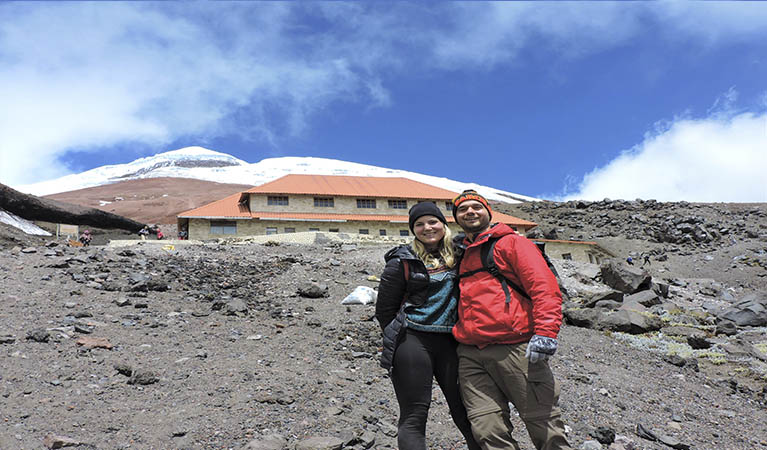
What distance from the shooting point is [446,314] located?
3334mm

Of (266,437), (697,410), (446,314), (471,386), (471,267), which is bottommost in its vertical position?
(697,410)

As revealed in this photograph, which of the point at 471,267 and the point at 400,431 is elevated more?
the point at 471,267

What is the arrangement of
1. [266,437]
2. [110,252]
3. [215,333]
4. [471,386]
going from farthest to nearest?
[110,252] → [215,333] → [266,437] → [471,386]

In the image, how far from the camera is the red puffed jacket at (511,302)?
303 centimetres

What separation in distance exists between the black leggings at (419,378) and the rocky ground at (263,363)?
1486mm

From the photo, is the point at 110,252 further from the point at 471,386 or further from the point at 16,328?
the point at 471,386

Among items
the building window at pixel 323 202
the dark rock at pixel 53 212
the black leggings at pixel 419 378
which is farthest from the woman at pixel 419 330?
the dark rock at pixel 53 212

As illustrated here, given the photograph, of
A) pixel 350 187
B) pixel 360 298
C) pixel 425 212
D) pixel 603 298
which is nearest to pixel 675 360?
pixel 603 298

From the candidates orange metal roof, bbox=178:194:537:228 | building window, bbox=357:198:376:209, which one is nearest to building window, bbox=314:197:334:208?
orange metal roof, bbox=178:194:537:228

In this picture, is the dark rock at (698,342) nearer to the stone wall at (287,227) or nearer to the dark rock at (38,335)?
the dark rock at (38,335)

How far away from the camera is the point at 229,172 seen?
108m

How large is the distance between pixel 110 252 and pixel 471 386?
501 inches

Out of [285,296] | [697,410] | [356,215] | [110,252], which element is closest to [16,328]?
[285,296]

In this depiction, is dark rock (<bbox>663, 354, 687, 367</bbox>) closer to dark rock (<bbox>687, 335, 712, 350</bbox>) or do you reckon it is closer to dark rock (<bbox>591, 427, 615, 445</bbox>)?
dark rock (<bbox>687, 335, 712, 350</bbox>)
